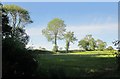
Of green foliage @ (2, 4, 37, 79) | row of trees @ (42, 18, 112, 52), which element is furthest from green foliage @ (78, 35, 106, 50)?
green foliage @ (2, 4, 37, 79)

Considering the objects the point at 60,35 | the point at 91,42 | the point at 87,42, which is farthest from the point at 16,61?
the point at 87,42

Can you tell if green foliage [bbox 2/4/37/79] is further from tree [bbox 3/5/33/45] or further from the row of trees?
the row of trees

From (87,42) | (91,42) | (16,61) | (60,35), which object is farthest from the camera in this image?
(87,42)

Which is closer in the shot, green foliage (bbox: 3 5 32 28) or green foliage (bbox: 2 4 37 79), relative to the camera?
green foliage (bbox: 2 4 37 79)

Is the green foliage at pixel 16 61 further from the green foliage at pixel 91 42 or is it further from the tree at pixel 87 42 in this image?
the tree at pixel 87 42

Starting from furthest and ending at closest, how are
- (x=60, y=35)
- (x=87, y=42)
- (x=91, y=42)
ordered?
(x=87, y=42)
(x=91, y=42)
(x=60, y=35)

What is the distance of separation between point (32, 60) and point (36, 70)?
0.47m

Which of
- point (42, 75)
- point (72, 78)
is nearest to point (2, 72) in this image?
point (42, 75)

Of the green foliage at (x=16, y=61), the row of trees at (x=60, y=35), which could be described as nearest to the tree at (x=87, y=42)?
the row of trees at (x=60, y=35)

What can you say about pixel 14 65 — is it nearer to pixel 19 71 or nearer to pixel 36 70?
pixel 19 71

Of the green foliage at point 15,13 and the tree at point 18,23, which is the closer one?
the tree at point 18,23

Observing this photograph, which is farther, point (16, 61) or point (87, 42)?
point (87, 42)

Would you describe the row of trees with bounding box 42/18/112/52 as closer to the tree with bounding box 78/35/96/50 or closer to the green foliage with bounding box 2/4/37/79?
the tree with bounding box 78/35/96/50

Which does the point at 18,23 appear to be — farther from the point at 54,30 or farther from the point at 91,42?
the point at 91,42
